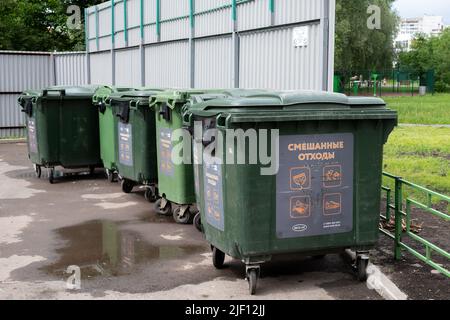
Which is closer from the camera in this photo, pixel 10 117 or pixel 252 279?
pixel 252 279

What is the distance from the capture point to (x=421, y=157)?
1320cm

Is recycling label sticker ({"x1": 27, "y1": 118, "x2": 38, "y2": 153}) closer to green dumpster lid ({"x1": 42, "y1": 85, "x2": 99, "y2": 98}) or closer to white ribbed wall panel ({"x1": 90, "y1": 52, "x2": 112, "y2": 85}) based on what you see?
green dumpster lid ({"x1": 42, "y1": 85, "x2": 99, "y2": 98})

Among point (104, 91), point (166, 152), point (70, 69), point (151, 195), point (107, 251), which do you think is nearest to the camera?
point (107, 251)

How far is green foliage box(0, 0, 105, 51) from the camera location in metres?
31.0

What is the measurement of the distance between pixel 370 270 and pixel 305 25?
14.5ft

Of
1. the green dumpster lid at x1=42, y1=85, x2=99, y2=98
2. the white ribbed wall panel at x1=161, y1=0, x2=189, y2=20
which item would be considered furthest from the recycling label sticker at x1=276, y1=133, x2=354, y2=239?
the white ribbed wall panel at x1=161, y1=0, x2=189, y2=20

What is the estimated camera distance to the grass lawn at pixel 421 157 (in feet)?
34.5

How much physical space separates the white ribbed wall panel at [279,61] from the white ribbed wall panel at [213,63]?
2.00 feet

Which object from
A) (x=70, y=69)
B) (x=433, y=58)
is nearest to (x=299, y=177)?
(x=70, y=69)

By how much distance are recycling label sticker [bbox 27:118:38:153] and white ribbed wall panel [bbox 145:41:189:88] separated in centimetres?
354

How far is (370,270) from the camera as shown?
5.75 meters

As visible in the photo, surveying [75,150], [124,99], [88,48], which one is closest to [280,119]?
[124,99]

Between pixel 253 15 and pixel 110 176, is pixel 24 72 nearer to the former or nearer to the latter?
pixel 110 176

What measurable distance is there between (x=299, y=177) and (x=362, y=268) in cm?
105
